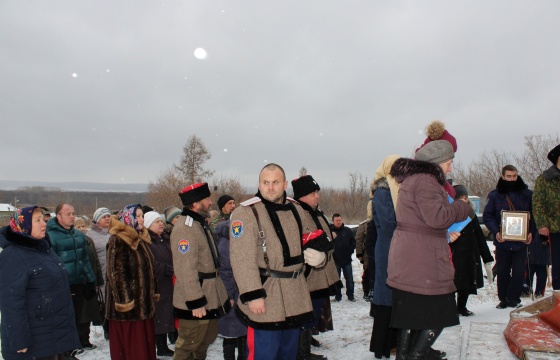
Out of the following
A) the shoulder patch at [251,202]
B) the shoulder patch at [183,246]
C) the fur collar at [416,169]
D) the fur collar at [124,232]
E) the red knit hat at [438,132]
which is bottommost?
the shoulder patch at [183,246]

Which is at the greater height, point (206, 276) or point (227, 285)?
point (206, 276)

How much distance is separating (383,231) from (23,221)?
3.19 metres

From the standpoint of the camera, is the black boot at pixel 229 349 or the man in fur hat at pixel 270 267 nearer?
the man in fur hat at pixel 270 267

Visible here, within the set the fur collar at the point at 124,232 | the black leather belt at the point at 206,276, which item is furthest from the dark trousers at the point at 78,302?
the black leather belt at the point at 206,276

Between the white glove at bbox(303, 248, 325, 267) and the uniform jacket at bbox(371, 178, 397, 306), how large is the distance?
107cm

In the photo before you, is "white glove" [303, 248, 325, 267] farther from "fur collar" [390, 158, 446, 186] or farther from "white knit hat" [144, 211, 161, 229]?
"white knit hat" [144, 211, 161, 229]

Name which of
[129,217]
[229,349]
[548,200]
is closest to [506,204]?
[548,200]

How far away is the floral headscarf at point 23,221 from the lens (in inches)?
140

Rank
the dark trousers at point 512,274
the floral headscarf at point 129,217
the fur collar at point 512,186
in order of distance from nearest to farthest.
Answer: the floral headscarf at point 129,217 < the dark trousers at point 512,274 < the fur collar at point 512,186

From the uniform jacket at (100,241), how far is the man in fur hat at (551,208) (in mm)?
6030

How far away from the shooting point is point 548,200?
525 centimetres

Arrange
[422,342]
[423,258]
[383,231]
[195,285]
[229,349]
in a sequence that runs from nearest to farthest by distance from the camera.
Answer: [423,258] → [422,342] → [195,285] → [383,231] → [229,349]

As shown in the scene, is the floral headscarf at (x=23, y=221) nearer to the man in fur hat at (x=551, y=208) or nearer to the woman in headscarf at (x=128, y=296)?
the woman in headscarf at (x=128, y=296)

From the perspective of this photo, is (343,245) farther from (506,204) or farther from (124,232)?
(124,232)
